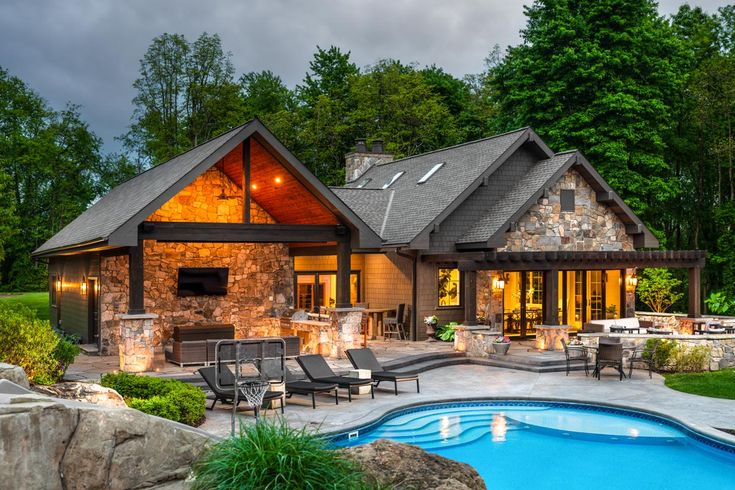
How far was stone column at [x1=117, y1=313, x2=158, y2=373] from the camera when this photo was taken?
13.7m

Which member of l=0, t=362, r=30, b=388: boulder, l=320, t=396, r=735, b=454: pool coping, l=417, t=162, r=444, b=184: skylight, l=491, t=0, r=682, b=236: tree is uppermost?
l=491, t=0, r=682, b=236: tree

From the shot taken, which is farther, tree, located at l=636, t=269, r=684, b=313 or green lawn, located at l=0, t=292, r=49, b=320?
green lawn, located at l=0, t=292, r=49, b=320

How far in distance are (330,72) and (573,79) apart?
19942 millimetres

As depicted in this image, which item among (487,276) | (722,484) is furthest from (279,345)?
(487,276)

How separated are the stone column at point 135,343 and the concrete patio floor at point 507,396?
8.66 ft

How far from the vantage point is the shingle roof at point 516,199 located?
19.8m

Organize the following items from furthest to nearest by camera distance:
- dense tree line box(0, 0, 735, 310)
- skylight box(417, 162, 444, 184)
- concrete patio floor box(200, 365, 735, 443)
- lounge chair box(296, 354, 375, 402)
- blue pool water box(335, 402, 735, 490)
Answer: dense tree line box(0, 0, 735, 310), skylight box(417, 162, 444, 184), lounge chair box(296, 354, 375, 402), concrete patio floor box(200, 365, 735, 443), blue pool water box(335, 402, 735, 490)

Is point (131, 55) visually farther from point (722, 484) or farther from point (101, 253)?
point (722, 484)

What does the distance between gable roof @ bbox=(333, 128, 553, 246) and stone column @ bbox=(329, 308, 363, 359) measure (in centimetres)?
361

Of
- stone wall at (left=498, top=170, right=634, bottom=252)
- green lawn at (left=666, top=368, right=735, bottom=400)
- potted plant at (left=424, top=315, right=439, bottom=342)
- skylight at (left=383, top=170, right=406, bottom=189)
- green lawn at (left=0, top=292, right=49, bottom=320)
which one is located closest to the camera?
green lawn at (left=666, top=368, right=735, bottom=400)

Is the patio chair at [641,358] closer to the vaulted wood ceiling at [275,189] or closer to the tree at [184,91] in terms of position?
the vaulted wood ceiling at [275,189]

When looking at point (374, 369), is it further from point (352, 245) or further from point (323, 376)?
point (352, 245)

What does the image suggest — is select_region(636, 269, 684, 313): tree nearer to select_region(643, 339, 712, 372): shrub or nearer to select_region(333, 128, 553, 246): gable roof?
select_region(333, 128, 553, 246): gable roof

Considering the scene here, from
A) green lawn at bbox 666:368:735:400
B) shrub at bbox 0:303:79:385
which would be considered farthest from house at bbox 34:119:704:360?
green lawn at bbox 666:368:735:400
